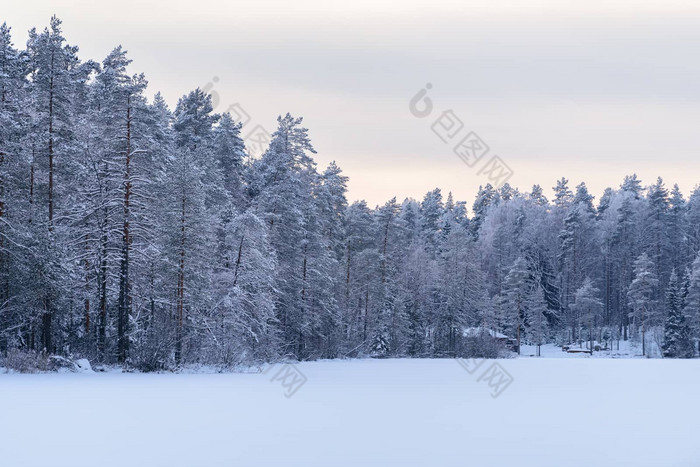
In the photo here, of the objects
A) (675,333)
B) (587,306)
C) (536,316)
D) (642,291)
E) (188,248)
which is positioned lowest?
(675,333)

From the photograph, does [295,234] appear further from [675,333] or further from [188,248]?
[675,333]

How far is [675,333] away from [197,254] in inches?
2222

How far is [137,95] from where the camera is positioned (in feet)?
104

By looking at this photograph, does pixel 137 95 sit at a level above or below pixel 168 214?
above

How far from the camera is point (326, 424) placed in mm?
15555

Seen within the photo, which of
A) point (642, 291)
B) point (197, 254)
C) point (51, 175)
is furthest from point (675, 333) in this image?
point (51, 175)

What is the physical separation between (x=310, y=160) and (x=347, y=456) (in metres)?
40.1

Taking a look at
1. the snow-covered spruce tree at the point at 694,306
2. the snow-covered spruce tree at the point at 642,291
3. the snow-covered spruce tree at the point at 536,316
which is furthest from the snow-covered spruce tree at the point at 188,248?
the snow-covered spruce tree at the point at 694,306

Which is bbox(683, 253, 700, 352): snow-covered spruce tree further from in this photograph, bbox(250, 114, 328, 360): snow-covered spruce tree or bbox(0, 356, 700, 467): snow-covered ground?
bbox(0, 356, 700, 467): snow-covered ground

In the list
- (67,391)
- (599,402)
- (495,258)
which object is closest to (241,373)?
(67,391)

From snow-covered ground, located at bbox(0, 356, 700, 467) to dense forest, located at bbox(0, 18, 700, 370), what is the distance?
6.20m

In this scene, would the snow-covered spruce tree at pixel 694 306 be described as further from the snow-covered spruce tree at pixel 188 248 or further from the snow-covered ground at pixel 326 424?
the snow-covered spruce tree at pixel 188 248

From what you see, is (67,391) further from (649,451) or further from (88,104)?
(88,104)

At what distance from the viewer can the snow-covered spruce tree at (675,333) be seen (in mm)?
70188
